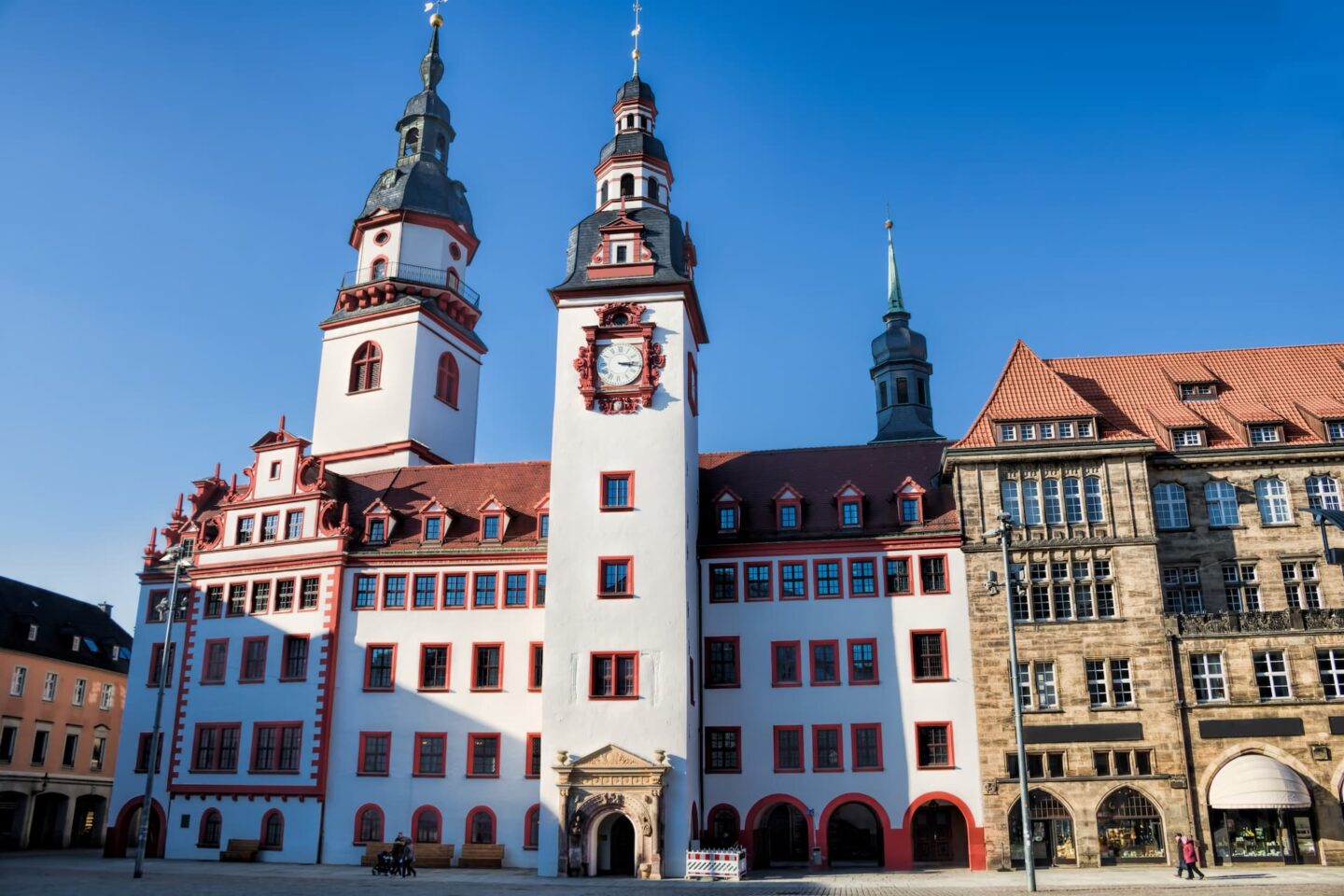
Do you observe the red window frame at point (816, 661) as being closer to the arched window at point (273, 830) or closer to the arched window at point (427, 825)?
the arched window at point (427, 825)

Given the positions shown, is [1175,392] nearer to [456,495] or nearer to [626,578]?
[626,578]

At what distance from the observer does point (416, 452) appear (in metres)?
56.3

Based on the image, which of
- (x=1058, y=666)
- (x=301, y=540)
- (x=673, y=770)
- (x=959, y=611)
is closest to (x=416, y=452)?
(x=301, y=540)

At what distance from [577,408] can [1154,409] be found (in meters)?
23.2

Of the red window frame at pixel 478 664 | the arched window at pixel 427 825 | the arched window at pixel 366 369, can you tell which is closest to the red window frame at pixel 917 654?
the red window frame at pixel 478 664

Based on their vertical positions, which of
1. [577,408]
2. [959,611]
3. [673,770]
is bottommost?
[673,770]

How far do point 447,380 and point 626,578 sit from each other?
22.0 meters

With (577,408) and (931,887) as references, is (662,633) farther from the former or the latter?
(931,887)

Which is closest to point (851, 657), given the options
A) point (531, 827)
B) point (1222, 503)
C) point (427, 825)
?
point (531, 827)

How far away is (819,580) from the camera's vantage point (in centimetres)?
4503

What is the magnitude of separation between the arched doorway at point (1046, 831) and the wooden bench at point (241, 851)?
2841 centimetres

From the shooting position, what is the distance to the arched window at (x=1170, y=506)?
43.9m

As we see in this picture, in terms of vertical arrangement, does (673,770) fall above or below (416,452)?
below

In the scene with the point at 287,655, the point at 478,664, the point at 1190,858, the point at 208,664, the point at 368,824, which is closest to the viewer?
the point at 1190,858
